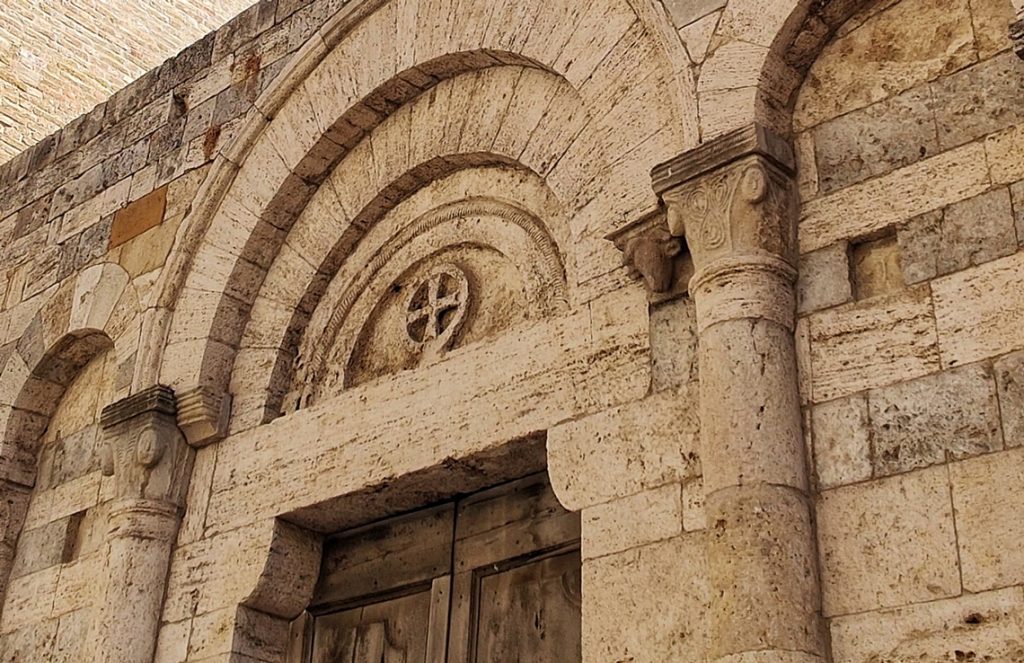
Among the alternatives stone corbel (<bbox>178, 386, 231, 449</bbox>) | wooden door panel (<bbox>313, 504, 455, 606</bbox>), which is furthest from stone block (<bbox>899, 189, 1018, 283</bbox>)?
stone corbel (<bbox>178, 386, 231, 449</bbox>)

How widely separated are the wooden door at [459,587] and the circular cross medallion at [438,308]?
25.5 inches

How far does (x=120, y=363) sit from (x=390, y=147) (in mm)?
1679

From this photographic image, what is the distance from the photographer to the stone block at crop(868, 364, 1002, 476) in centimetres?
315

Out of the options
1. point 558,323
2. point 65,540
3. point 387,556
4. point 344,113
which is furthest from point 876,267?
point 65,540

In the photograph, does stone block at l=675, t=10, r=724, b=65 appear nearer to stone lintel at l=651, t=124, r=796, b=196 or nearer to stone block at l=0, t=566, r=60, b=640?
stone lintel at l=651, t=124, r=796, b=196

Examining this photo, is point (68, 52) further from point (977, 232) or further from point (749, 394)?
point (977, 232)

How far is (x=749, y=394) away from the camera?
339cm

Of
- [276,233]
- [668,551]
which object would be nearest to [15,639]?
[276,233]

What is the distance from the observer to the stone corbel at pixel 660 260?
3.90m

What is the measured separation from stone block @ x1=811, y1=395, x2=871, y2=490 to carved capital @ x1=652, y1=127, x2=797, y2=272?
18.9 inches

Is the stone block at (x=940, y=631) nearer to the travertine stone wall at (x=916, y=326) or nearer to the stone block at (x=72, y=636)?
the travertine stone wall at (x=916, y=326)

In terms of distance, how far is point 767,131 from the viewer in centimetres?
377

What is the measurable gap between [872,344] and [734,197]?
61 cm

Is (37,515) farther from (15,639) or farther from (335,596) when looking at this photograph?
(335,596)
